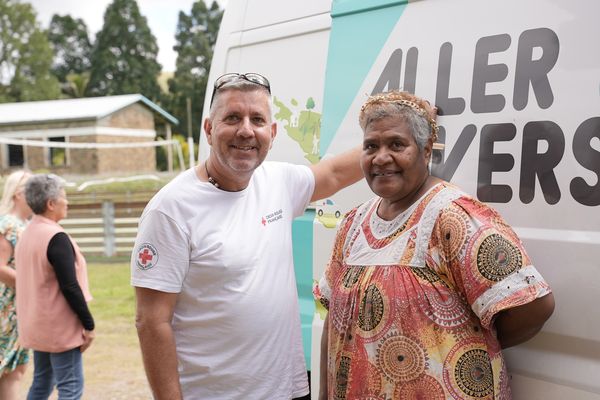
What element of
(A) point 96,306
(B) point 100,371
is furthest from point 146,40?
(B) point 100,371

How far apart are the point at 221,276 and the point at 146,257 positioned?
9.2 inches

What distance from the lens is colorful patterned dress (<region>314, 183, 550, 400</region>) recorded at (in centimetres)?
165

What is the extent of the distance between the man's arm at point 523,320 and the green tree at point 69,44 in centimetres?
5522

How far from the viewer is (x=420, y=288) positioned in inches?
68.9

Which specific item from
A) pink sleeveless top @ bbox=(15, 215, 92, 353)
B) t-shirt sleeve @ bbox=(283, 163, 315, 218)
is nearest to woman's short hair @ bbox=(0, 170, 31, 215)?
pink sleeveless top @ bbox=(15, 215, 92, 353)

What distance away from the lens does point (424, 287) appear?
1.75 metres

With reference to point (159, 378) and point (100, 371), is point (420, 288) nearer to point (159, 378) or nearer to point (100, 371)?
point (159, 378)

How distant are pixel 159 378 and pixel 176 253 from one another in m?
0.38

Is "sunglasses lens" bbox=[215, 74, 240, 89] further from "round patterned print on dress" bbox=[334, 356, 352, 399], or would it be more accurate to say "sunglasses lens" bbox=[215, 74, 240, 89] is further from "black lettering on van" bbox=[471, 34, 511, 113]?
"round patterned print on dress" bbox=[334, 356, 352, 399]

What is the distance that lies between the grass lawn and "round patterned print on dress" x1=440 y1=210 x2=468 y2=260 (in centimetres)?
464

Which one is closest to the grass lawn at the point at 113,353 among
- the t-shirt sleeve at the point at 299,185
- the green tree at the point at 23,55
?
the t-shirt sleeve at the point at 299,185

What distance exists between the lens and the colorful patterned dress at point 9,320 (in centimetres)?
429

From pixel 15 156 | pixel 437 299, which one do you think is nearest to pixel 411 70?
pixel 437 299

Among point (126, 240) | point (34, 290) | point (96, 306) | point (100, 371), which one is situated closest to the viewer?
point (34, 290)
